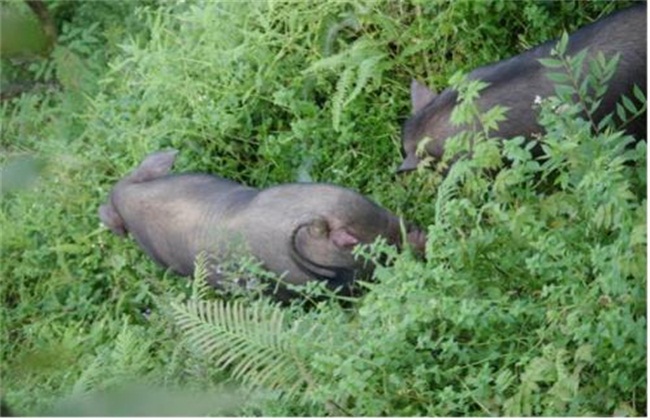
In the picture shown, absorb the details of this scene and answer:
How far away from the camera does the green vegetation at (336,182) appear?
3551 millimetres

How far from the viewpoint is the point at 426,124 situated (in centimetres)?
513

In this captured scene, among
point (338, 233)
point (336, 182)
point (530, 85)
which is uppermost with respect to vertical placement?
point (530, 85)

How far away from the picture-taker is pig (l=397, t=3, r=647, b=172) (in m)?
4.64

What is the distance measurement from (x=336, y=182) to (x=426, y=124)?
0.72m

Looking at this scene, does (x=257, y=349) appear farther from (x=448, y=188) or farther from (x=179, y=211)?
(x=179, y=211)

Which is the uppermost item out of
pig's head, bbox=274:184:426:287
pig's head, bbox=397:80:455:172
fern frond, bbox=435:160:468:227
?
fern frond, bbox=435:160:468:227

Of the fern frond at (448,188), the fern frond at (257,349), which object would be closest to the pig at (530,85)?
the fern frond at (448,188)

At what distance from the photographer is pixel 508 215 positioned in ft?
12.9

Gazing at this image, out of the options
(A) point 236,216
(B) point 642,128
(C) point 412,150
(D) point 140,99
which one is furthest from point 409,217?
(D) point 140,99

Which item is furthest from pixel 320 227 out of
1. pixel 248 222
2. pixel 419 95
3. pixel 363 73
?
pixel 363 73

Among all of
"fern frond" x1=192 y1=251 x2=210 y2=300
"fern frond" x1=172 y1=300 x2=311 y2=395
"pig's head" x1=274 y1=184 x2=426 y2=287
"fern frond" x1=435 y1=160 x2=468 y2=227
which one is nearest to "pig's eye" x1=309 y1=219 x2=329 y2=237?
"pig's head" x1=274 y1=184 x2=426 y2=287

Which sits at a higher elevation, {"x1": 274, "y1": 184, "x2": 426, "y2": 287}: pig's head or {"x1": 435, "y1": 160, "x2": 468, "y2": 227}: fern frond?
{"x1": 435, "y1": 160, "x2": 468, "y2": 227}: fern frond

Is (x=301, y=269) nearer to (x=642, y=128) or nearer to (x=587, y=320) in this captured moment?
(x=642, y=128)

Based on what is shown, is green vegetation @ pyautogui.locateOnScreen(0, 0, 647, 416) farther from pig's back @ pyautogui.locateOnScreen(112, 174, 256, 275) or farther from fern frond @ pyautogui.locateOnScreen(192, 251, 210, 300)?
pig's back @ pyautogui.locateOnScreen(112, 174, 256, 275)
